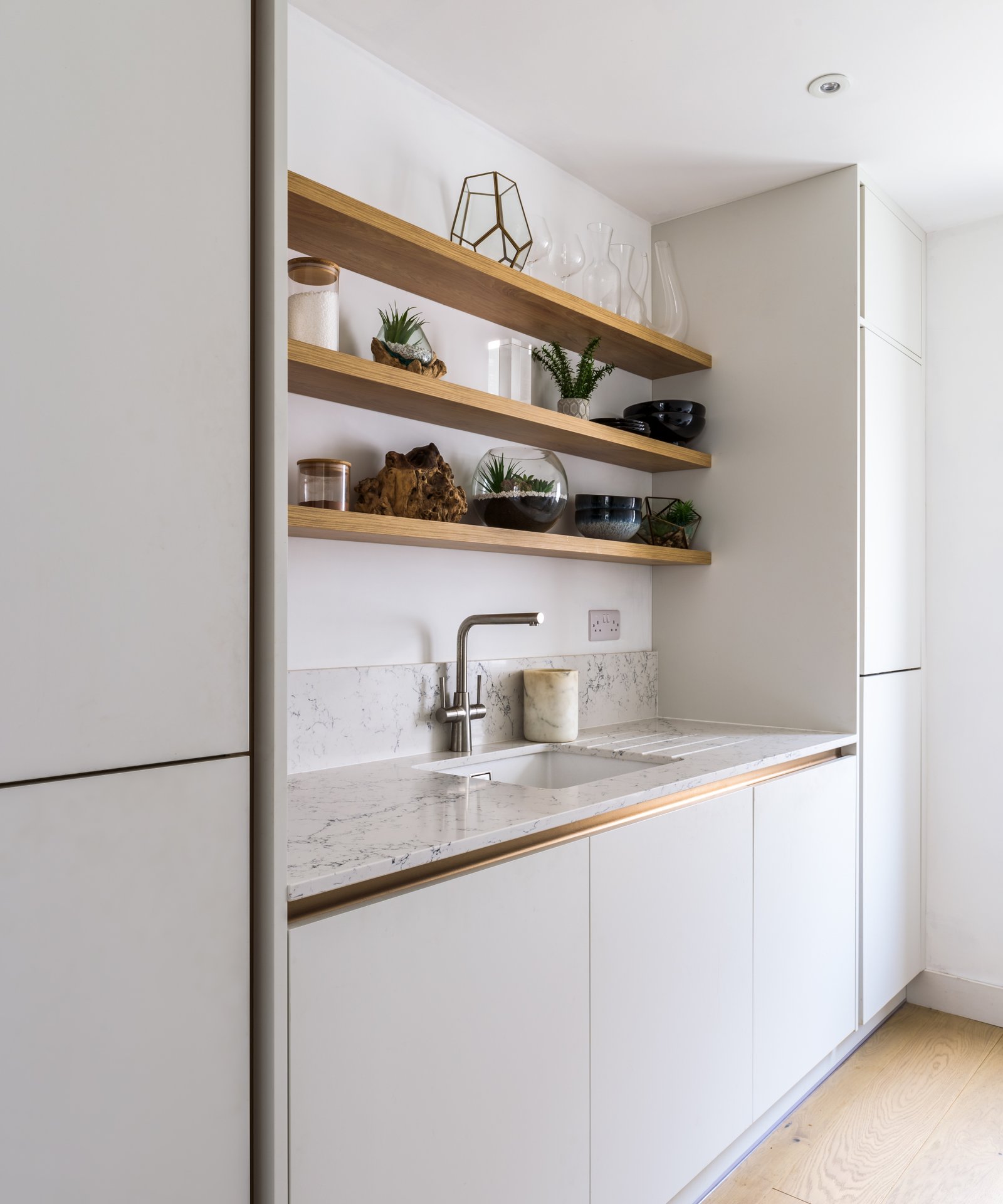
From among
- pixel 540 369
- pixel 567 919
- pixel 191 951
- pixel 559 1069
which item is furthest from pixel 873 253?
pixel 191 951

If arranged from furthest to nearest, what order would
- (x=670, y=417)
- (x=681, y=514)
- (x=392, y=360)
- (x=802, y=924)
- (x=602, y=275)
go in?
1. (x=681, y=514)
2. (x=670, y=417)
3. (x=602, y=275)
4. (x=802, y=924)
5. (x=392, y=360)

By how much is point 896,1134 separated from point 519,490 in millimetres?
1778

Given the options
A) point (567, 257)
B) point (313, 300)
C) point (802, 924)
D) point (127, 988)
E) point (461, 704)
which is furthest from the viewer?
point (567, 257)

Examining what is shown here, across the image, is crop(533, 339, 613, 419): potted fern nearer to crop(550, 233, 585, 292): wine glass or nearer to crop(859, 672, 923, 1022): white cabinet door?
crop(550, 233, 585, 292): wine glass

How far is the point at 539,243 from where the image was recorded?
2.25 m

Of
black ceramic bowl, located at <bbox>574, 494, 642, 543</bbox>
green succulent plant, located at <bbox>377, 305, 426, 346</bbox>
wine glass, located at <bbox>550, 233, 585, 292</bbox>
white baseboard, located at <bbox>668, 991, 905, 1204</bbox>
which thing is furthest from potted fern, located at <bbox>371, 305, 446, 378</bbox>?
white baseboard, located at <bbox>668, 991, 905, 1204</bbox>

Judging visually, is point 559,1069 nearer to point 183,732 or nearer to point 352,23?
point 183,732

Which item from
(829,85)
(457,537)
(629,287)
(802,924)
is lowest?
(802,924)

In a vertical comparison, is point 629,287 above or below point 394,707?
above

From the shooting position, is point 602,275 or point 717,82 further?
point 602,275

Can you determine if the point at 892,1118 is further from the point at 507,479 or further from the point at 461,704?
the point at 507,479

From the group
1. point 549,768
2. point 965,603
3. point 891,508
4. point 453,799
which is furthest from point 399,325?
point 965,603

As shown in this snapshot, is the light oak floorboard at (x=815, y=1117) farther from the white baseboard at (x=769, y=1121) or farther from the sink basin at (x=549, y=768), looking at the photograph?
the sink basin at (x=549, y=768)

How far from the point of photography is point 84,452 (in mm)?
901
